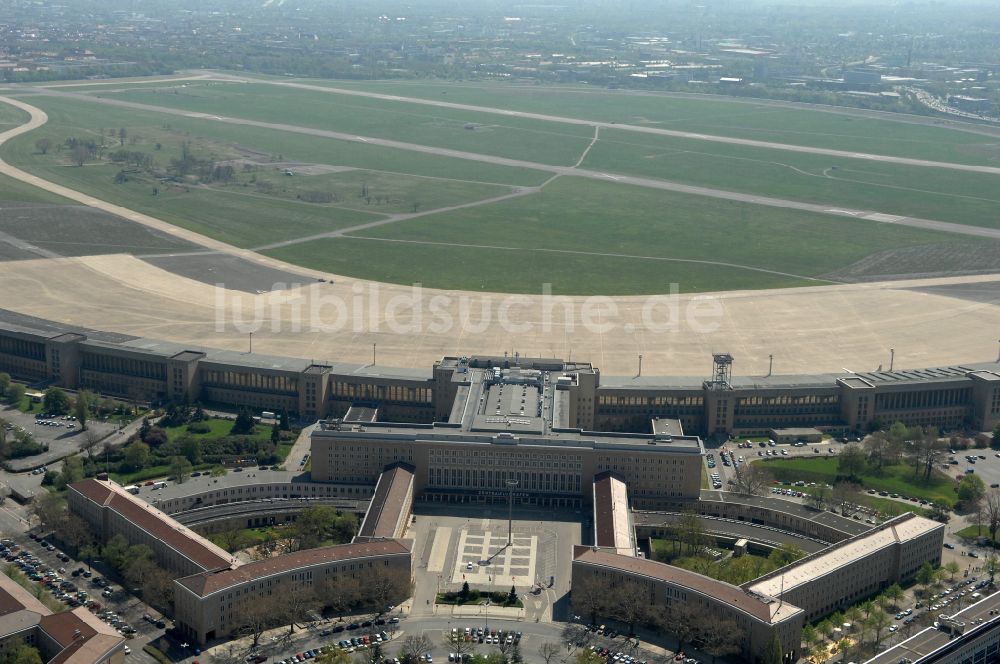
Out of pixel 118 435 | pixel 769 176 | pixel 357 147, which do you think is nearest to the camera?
pixel 118 435

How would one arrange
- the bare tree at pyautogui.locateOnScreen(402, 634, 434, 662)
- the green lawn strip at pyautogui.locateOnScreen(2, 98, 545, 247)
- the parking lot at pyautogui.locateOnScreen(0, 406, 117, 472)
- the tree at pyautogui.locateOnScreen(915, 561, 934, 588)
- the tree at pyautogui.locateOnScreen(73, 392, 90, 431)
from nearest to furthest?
the bare tree at pyautogui.locateOnScreen(402, 634, 434, 662) < the tree at pyautogui.locateOnScreen(915, 561, 934, 588) < the parking lot at pyautogui.locateOnScreen(0, 406, 117, 472) < the tree at pyautogui.locateOnScreen(73, 392, 90, 431) < the green lawn strip at pyautogui.locateOnScreen(2, 98, 545, 247)

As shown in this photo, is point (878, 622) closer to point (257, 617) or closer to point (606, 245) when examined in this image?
point (257, 617)

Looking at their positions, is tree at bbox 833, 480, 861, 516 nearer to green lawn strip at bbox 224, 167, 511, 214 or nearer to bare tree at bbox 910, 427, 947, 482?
bare tree at bbox 910, 427, 947, 482

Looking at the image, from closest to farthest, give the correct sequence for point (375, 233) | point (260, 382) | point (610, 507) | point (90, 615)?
point (90, 615)
point (610, 507)
point (260, 382)
point (375, 233)

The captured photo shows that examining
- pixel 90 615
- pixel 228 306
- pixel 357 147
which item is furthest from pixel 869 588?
pixel 357 147

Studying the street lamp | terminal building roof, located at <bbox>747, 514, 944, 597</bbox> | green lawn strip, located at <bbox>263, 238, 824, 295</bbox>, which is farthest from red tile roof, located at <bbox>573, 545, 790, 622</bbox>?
green lawn strip, located at <bbox>263, 238, 824, 295</bbox>

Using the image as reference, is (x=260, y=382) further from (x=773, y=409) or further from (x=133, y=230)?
(x=133, y=230)

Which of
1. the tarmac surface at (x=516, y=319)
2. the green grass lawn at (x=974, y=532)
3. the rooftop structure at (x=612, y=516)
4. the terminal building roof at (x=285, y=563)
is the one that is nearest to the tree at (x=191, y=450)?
the tarmac surface at (x=516, y=319)

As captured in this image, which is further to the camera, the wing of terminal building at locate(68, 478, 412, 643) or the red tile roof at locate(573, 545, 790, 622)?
the wing of terminal building at locate(68, 478, 412, 643)
